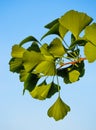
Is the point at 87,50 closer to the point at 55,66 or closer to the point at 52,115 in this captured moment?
the point at 55,66

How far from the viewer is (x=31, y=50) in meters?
1.16

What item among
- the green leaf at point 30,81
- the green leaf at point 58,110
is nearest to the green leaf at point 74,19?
the green leaf at point 30,81

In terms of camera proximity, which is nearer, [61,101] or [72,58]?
[72,58]

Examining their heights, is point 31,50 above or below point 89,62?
above

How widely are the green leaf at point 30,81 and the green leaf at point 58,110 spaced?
0.20m

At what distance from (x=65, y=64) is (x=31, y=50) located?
146 mm

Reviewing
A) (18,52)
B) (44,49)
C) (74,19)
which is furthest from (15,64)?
(74,19)

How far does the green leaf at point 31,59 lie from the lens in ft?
3.59

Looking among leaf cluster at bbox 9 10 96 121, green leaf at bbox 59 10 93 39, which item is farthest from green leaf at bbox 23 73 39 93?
green leaf at bbox 59 10 93 39

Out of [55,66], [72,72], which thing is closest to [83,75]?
[72,72]

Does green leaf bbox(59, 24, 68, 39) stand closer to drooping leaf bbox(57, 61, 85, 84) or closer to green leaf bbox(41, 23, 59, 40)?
green leaf bbox(41, 23, 59, 40)

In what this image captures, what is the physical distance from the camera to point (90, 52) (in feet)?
3.39

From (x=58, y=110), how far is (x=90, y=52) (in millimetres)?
434

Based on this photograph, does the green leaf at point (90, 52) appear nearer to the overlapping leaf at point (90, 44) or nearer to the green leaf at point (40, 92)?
the overlapping leaf at point (90, 44)
